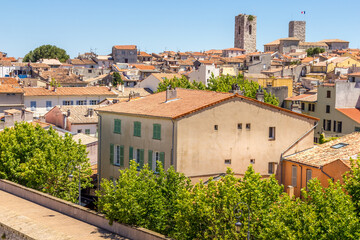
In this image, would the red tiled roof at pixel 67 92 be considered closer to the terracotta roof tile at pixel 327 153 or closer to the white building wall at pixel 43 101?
the white building wall at pixel 43 101

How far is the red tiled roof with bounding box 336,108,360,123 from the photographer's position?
52934 mm

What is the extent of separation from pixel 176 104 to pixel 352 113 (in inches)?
901

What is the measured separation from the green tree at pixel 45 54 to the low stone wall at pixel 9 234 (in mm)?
140702

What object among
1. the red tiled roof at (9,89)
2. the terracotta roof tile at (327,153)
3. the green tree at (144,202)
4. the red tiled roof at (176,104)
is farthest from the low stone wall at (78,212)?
the red tiled roof at (9,89)

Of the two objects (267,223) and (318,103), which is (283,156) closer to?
(267,223)

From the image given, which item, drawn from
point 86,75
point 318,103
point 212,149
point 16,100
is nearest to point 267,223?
point 212,149

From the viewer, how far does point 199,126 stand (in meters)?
35.1

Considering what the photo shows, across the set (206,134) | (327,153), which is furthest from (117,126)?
(327,153)

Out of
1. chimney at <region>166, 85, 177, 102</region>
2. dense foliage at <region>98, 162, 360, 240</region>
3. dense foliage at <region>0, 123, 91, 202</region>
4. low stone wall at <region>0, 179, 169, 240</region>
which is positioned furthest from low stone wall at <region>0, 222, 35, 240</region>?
chimney at <region>166, 85, 177, 102</region>

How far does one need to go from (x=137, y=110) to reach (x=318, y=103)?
2519cm

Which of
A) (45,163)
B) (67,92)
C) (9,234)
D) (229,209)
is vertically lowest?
(9,234)

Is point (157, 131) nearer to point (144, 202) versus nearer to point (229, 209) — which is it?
point (144, 202)

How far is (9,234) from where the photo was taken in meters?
29.6

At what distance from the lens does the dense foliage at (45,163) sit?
3800cm
